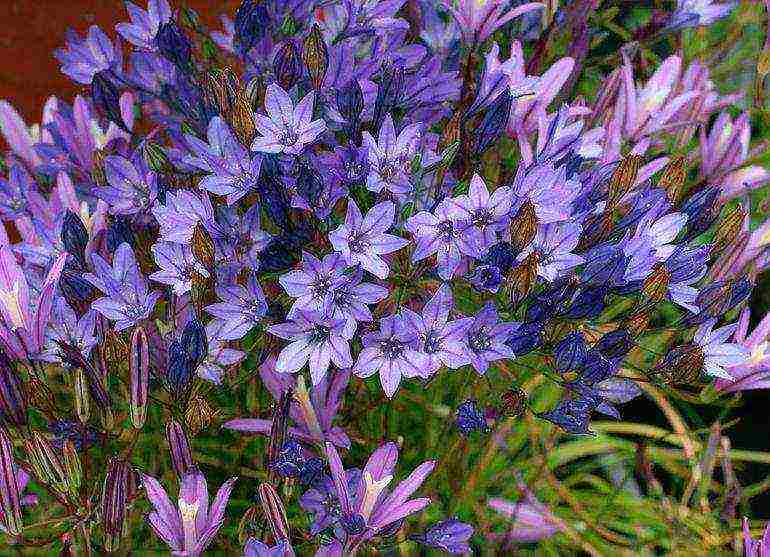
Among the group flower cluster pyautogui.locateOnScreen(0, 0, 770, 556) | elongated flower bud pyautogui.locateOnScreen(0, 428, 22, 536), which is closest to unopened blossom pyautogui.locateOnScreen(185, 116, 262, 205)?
flower cluster pyautogui.locateOnScreen(0, 0, 770, 556)

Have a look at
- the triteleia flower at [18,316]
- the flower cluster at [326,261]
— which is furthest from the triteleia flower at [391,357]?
the triteleia flower at [18,316]

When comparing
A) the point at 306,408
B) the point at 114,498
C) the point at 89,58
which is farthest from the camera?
the point at 89,58

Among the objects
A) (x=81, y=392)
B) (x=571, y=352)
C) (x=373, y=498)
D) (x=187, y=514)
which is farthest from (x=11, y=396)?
(x=571, y=352)

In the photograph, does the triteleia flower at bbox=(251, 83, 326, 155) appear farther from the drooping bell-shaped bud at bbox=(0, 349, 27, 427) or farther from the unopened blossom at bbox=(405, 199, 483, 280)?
the drooping bell-shaped bud at bbox=(0, 349, 27, 427)

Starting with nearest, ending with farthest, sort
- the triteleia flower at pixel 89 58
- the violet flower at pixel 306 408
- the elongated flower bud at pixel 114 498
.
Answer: the elongated flower bud at pixel 114 498
the violet flower at pixel 306 408
the triteleia flower at pixel 89 58

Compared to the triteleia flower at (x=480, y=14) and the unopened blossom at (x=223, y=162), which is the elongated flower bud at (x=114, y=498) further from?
the triteleia flower at (x=480, y=14)

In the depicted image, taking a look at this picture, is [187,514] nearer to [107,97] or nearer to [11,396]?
[11,396]
